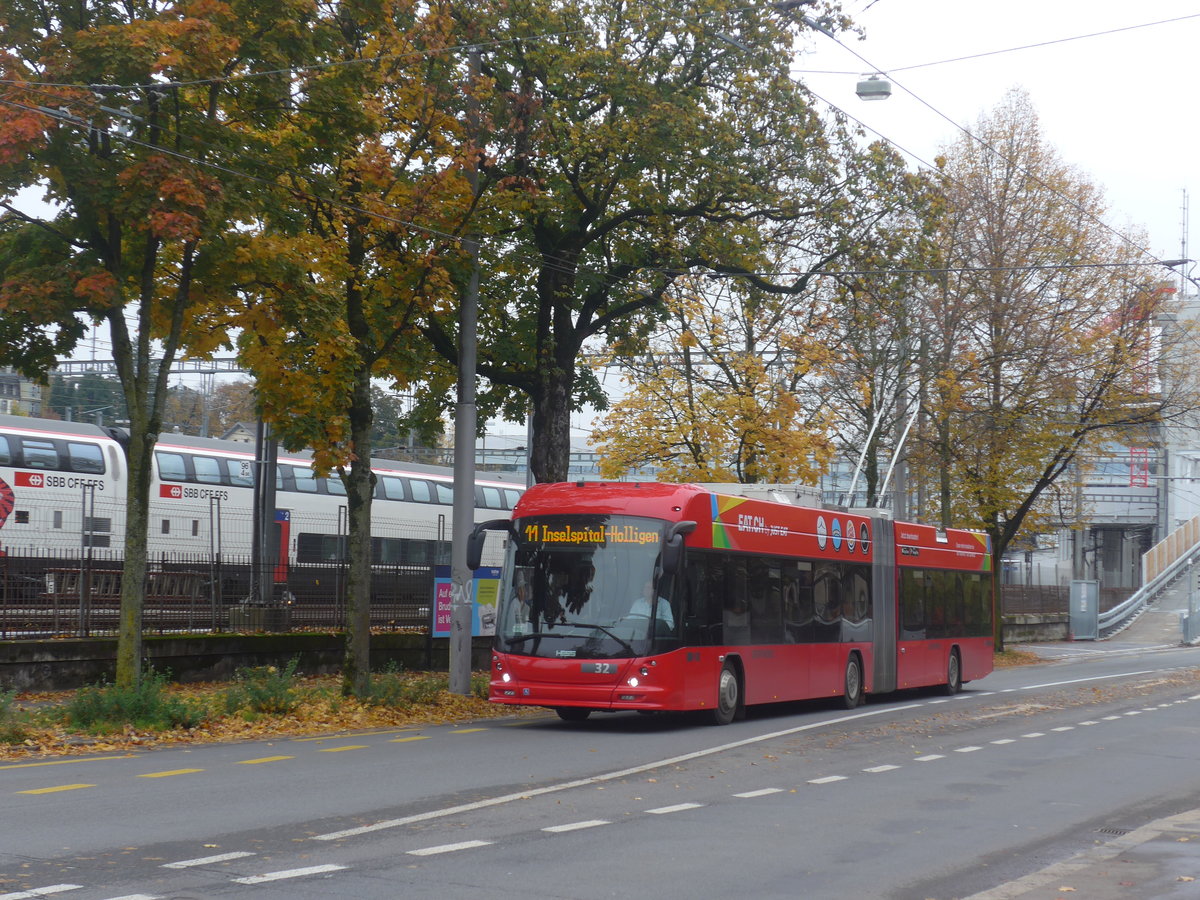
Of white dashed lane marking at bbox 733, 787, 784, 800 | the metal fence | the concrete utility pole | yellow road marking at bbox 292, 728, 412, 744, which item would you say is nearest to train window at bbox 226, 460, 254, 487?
the metal fence

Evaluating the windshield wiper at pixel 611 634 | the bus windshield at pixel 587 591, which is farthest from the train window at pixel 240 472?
the windshield wiper at pixel 611 634

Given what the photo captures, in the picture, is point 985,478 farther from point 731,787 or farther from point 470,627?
point 731,787

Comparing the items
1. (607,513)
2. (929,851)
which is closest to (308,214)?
(607,513)

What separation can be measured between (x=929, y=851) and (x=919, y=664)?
16705 millimetres

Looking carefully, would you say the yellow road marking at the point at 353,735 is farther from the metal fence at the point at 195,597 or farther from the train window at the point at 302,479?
the train window at the point at 302,479

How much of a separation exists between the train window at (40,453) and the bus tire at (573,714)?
2091cm

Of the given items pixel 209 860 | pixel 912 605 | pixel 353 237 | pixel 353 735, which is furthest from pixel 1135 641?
pixel 209 860

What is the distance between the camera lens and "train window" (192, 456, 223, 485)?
41156 millimetres

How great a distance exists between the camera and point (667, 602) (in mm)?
17672

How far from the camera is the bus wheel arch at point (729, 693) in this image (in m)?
18.7

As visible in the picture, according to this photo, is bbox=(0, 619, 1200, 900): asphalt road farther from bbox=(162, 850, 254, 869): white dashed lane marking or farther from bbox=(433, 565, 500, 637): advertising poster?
bbox=(433, 565, 500, 637): advertising poster

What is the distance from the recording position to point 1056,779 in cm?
1355

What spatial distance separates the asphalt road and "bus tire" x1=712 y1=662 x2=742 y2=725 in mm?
546

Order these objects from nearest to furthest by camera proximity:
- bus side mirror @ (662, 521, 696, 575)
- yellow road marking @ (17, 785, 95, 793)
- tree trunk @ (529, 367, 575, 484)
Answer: yellow road marking @ (17, 785, 95, 793) → bus side mirror @ (662, 521, 696, 575) → tree trunk @ (529, 367, 575, 484)
